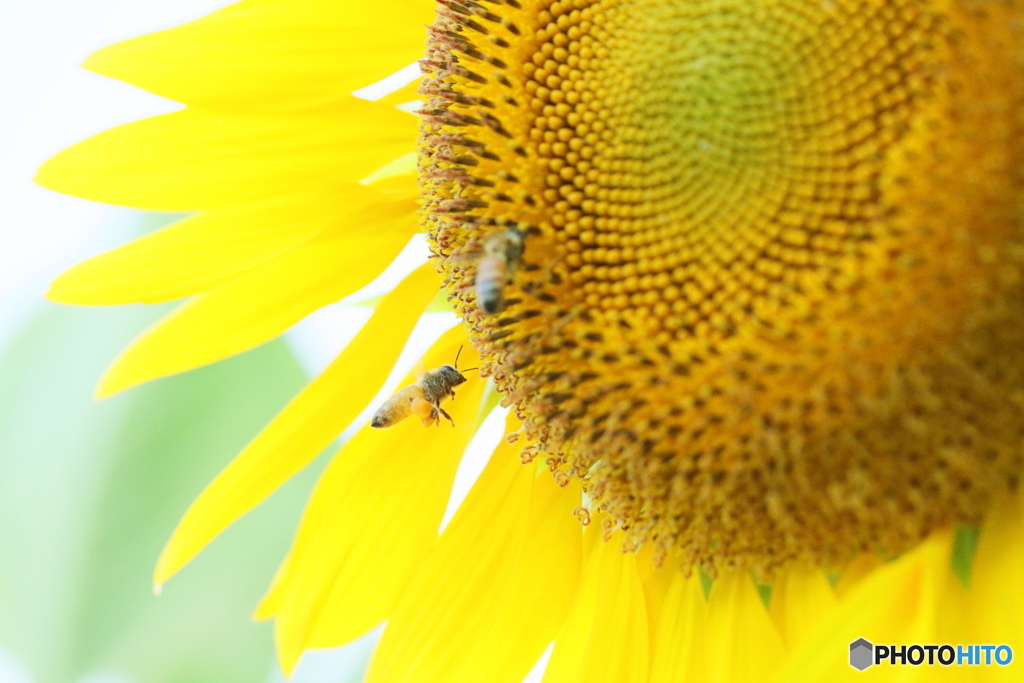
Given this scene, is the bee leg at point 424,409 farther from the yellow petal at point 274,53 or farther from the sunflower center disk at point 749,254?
the yellow petal at point 274,53

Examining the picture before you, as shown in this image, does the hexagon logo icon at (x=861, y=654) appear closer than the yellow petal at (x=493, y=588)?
Yes

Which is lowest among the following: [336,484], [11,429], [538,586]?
[538,586]

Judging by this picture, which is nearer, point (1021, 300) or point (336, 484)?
point (1021, 300)

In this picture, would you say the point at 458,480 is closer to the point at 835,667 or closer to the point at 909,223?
the point at 835,667

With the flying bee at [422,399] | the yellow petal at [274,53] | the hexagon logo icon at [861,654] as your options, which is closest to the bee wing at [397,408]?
the flying bee at [422,399]

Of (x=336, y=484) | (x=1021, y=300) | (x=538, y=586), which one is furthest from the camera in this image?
(x=336, y=484)

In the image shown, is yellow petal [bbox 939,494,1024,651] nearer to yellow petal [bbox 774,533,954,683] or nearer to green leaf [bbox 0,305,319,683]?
yellow petal [bbox 774,533,954,683]

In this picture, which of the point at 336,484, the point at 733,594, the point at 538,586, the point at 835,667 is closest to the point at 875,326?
the point at 835,667
